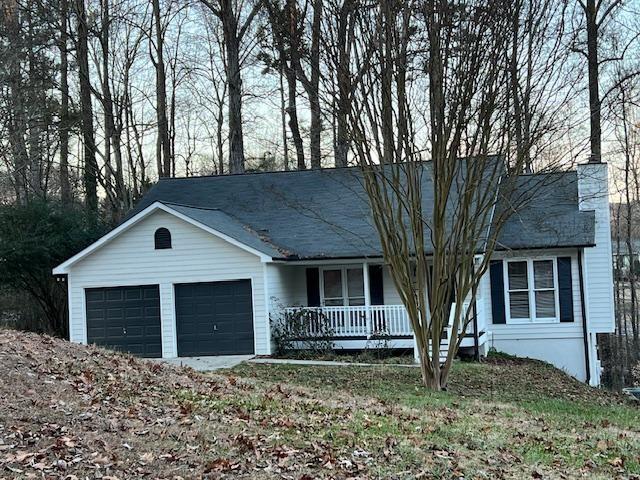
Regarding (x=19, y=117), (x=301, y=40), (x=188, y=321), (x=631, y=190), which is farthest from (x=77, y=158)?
(x=631, y=190)

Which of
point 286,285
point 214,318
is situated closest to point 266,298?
point 214,318

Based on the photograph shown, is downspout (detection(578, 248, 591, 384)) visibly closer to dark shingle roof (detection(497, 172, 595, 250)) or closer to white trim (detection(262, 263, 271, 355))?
dark shingle roof (detection(497, 172, 595, 250))

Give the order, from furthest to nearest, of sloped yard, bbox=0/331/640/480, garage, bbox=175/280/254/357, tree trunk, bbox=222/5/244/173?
tree trunk, bbox=222/5/244/173 → garage, bbox=175/280/254/357 → sloped yard, bbox=0/331/640/480

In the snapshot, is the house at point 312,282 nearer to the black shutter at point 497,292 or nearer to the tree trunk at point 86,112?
the black shutter at point 497,292

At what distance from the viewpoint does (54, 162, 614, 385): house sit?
18.6 meters

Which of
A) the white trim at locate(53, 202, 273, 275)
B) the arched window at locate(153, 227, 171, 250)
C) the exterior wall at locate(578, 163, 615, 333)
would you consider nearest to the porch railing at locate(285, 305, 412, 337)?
the white trim at locate(53, 202, 273, 275)

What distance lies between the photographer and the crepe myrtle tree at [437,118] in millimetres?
11602

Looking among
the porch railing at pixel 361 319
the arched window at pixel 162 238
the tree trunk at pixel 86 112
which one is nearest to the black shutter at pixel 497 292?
the porch railing at pixel 361 319

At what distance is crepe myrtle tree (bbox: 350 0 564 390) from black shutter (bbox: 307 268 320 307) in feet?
25.1

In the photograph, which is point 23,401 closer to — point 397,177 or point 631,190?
point 397,177

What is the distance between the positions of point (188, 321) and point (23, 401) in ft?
35.7

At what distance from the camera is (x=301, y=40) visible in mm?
12531

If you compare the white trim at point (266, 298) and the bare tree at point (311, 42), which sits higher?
the bare tree at point (311, 42)

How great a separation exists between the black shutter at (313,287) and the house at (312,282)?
28 millimetres
